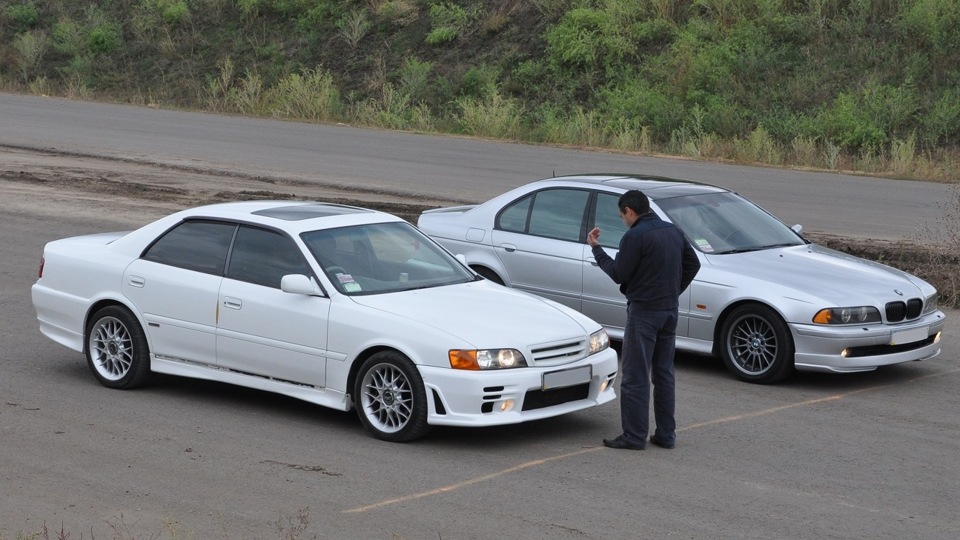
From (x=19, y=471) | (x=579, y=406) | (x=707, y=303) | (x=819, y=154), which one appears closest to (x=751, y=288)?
(x=707, y=303)

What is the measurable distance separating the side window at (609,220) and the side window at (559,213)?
165mm

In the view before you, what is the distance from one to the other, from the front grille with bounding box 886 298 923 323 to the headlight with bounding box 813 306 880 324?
0.56 feet

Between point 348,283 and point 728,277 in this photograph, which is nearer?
point 348,283

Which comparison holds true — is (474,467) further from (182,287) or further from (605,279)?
(605,279)

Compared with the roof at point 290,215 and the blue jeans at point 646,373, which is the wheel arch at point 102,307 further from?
the blue jeans at point 646,373

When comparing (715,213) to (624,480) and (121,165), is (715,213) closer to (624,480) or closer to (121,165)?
(624,480)

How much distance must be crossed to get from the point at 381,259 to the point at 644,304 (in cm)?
197

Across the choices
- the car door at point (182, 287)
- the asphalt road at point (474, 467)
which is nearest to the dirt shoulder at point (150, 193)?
the asphalt road at point (474, 467)

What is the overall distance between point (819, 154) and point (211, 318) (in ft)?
72.1

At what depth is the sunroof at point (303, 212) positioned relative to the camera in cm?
916

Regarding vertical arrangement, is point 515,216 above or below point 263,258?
above

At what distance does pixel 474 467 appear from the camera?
25.0 ft

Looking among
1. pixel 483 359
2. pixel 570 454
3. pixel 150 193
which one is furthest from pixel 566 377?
pixel 150 193

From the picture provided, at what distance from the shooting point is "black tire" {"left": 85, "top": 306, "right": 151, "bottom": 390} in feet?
30.0
